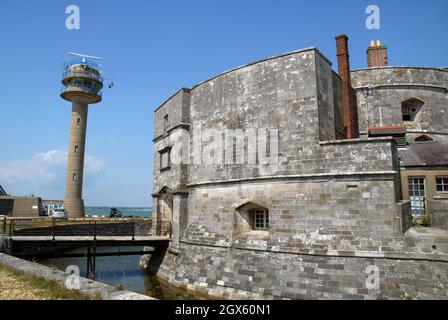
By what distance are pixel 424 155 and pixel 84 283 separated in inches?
572

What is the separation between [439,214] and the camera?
38.7 ft

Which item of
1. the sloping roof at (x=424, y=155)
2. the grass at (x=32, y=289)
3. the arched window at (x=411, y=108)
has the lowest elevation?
the grass at (x=32, y=289)

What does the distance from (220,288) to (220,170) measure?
559cm

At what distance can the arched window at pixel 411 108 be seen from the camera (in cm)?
1919

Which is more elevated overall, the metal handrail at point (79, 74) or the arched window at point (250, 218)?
the metal handrail at point (79, 74)

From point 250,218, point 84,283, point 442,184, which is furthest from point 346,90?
point 84,283

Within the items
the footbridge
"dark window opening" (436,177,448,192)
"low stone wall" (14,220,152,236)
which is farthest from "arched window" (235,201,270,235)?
"low stone wall" (14,220,152,236)

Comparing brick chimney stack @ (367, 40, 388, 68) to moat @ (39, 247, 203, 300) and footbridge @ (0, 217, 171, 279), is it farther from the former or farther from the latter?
moat @ (39, 247, 203, 300)

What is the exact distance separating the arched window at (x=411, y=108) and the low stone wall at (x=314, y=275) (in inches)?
441

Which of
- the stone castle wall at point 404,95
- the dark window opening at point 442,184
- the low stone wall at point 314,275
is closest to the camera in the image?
the low stone wall at point 314,275

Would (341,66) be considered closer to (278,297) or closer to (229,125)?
(229,125)
